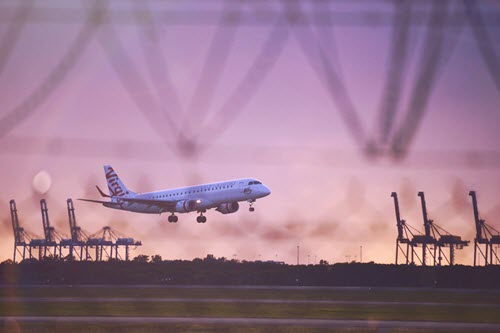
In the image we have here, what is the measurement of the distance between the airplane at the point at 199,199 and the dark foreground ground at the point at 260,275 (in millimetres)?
8476

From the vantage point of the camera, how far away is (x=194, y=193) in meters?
133

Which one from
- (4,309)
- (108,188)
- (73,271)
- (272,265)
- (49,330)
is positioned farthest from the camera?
(108,188)

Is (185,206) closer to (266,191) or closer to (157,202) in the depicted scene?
(157,202)

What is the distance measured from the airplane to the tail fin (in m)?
27.2

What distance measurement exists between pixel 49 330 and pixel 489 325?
86.7 ft

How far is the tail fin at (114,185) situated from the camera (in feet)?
593

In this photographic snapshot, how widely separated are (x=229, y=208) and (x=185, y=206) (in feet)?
30.4

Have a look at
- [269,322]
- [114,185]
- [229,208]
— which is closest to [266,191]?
[229,208]

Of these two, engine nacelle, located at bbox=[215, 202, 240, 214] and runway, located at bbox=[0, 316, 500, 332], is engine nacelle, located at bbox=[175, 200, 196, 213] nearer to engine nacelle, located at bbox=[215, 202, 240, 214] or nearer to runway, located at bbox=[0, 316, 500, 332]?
engine nacelle, located at bbox=[215, 202, 240, 214]

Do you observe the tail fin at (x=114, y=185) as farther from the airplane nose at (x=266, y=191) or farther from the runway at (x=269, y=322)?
the runway at (x=269, y=322)

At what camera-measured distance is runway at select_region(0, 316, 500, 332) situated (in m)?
55.5

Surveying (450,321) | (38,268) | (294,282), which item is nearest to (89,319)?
(450,321)

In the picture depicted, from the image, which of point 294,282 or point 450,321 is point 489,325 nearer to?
point 450,321

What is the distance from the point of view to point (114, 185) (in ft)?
614
